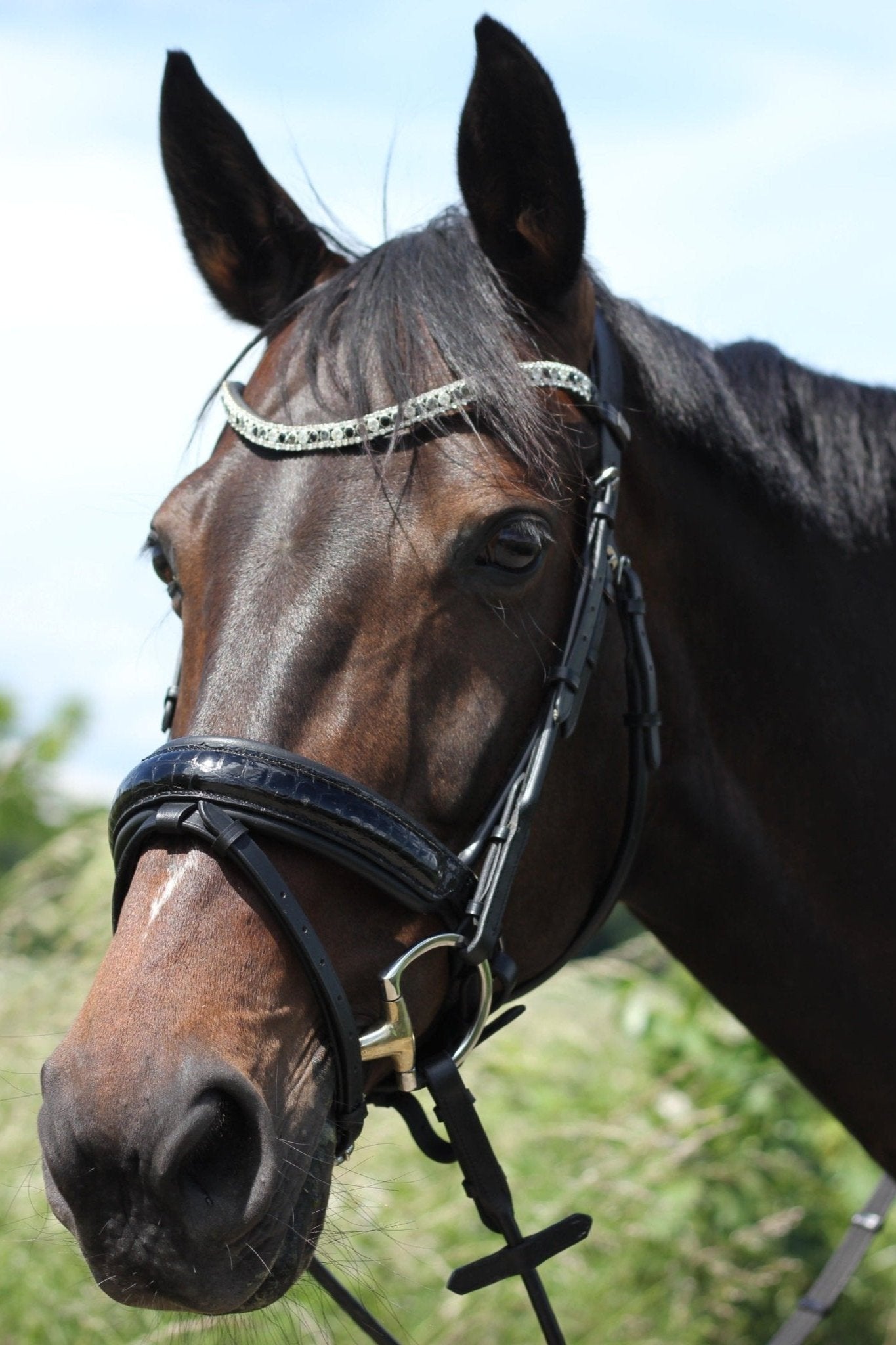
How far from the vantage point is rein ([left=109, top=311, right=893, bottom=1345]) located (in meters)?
1.74

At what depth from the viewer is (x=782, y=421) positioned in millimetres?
2695

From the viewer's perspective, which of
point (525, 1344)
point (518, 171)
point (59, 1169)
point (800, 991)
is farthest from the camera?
point (525, 1344)

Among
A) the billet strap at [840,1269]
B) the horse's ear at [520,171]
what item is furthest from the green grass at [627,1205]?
the horse's ear at [520,171]

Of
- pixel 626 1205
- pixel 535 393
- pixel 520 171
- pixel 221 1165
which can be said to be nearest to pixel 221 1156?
pixel 221 1165

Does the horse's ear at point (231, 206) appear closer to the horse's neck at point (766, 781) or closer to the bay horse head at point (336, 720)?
the bay horse head at point (336, 720)

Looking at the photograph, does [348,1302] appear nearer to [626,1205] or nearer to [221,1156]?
[221,1156]

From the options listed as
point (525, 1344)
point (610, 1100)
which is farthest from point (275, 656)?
point (610, 1100)

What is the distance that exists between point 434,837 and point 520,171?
49.7 inches

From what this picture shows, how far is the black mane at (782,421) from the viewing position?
257 centimetres

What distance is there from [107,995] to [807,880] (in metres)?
1.48

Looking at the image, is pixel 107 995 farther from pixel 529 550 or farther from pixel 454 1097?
pixel 529 550

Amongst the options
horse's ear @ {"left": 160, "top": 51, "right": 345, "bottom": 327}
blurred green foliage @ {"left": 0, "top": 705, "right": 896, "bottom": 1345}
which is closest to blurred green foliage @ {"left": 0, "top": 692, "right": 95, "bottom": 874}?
blurred green foliage @ {"left": 0, "top": 705, "right": 896, "bottom": 1345}

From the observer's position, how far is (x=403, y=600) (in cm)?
191

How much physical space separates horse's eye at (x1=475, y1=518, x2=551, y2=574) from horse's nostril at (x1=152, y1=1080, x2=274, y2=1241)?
899 mm
